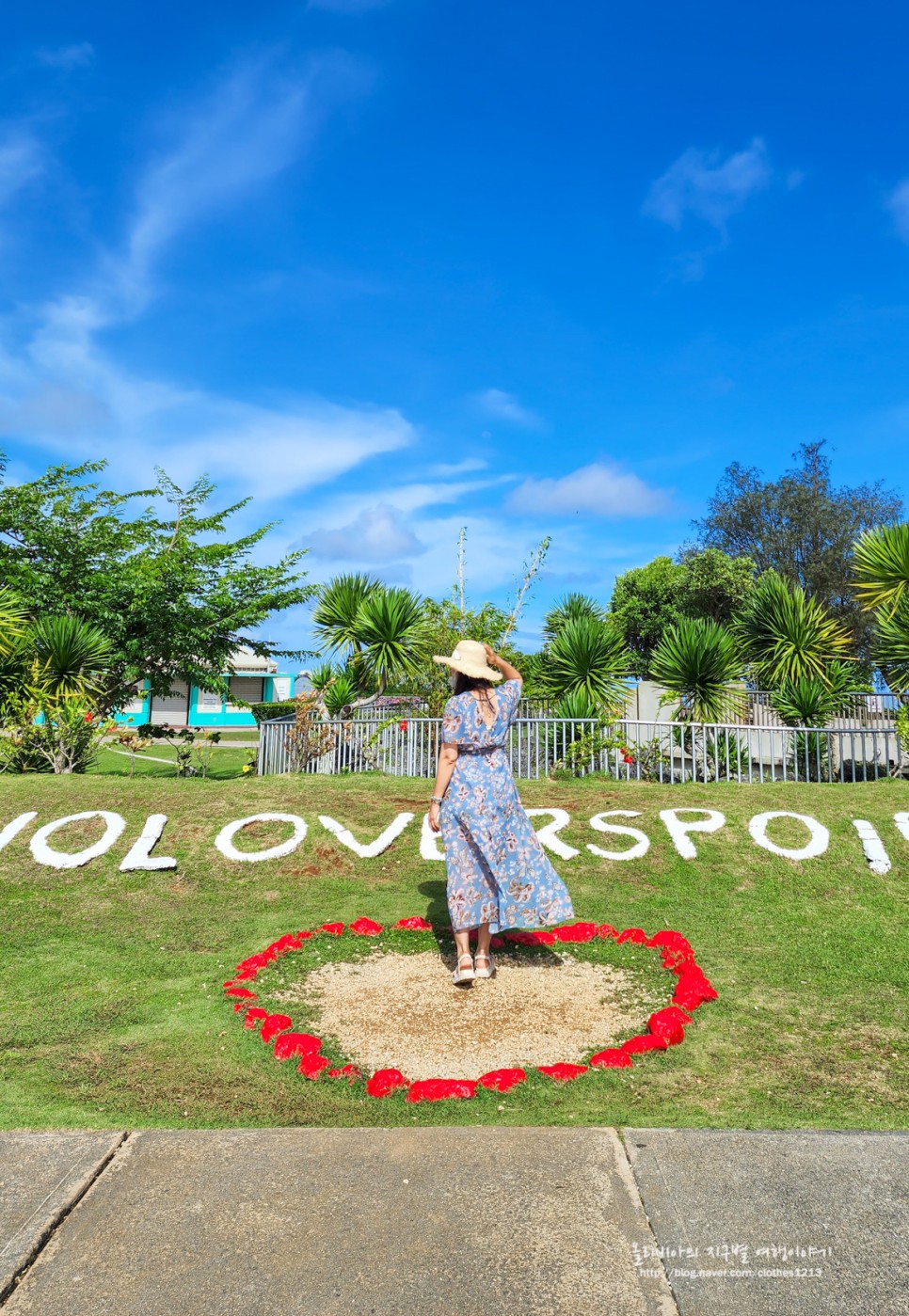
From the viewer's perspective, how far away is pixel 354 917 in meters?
6.76

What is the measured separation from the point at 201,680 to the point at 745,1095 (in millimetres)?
14308

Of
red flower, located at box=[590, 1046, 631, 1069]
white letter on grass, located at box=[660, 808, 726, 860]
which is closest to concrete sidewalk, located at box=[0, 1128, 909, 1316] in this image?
red flower, located at box=[590, 1046, 631, 1069]

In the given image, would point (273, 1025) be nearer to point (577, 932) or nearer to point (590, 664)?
point (577, 932)

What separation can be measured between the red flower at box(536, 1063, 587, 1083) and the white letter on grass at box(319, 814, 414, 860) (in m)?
4.61

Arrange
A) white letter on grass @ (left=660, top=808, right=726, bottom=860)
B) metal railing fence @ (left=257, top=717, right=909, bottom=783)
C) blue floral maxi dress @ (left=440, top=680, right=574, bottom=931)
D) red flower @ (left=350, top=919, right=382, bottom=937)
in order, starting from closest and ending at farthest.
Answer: blue floral maxi dress @ (left=440, top=680, right=574, bottom=931)
red flower @ (left=350, top=919, right=382, bottom=937)
white letter on grass @ (left=660, top=808, right=726, bottom=860)
metal railing fence @ (left=257, top=717, right=909, bottom=783)

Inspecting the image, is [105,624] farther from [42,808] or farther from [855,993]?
[855,993]

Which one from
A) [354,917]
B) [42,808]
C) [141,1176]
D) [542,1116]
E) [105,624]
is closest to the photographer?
[141,1176]

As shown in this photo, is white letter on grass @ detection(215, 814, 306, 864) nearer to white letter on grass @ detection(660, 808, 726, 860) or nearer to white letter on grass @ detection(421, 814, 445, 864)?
white letter on grass @ detection(421, 814, 445, 864)

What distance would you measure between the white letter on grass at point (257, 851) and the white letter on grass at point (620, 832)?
283 cm

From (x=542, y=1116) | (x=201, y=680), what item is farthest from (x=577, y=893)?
(x=201, y=680)

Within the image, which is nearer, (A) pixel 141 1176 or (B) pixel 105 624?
(A) pixel 141 1176

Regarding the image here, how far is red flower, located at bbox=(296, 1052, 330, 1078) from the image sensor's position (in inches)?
152

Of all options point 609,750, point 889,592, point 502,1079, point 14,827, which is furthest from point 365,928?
point 889,592

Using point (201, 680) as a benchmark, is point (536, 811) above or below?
below
